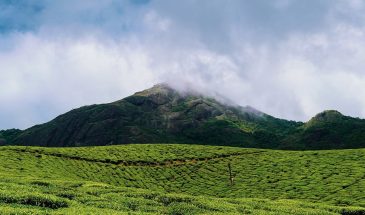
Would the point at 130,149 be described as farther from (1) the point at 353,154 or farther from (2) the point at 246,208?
(2) the point at 246,208

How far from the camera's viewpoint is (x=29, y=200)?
40.7m

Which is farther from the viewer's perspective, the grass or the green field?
the green field

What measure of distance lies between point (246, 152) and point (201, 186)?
35556mm

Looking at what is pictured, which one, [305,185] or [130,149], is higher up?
[130,149]

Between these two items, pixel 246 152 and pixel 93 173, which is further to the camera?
pixel 246 152

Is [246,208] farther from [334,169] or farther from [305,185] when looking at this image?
[334,169]

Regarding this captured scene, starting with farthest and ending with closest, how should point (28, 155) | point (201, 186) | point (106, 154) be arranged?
point (106, 154) < point (28, 155) < point (201, 186)

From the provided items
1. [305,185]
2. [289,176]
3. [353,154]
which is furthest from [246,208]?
[353,154]

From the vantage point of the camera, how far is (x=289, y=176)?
10288 cm

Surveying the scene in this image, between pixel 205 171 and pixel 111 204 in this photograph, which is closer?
pixel 111 204

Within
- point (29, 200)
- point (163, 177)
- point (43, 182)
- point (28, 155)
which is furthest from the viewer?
point (28, 155)

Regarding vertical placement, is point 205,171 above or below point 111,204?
above

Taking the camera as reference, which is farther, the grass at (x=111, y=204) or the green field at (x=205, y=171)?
the green field at (x=205, y=171)

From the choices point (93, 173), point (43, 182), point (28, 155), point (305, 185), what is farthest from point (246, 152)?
point (43, 182)
